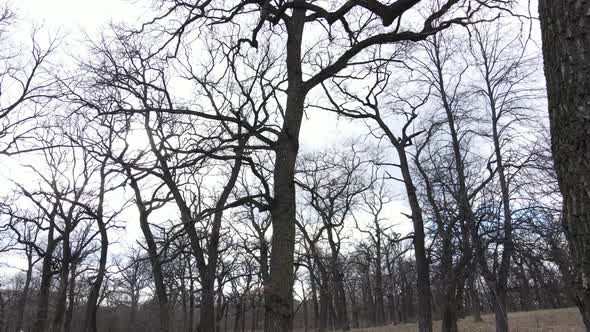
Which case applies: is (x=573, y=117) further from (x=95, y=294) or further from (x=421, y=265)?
(x=95, y=294)

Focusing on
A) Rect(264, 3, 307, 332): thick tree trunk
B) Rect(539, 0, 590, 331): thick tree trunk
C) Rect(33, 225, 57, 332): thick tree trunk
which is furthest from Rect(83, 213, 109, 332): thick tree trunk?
Rect(539, 0, 590, 331): thick tree trunk

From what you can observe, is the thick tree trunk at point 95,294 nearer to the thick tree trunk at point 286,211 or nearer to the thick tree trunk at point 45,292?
the thick tree trunk at point 45,292

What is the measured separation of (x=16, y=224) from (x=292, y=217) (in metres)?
20.5

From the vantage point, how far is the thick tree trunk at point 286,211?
499 cm

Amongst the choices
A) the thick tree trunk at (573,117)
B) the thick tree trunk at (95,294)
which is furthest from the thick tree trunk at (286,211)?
the thick tree trunk at (95,294)

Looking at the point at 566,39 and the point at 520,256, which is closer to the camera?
the point at 566,39

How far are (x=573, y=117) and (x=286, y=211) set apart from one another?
12.6 ft

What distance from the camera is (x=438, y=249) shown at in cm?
1491

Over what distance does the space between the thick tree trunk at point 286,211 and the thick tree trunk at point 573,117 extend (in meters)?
3.67

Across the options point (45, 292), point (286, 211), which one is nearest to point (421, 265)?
point (286, 211)

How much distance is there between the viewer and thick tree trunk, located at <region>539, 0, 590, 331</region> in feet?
5.67

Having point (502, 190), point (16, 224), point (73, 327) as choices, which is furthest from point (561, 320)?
point (73, 327)

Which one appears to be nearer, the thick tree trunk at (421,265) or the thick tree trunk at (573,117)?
the thick tree trunk at (573,117)

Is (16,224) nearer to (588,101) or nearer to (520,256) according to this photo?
(520,256)
